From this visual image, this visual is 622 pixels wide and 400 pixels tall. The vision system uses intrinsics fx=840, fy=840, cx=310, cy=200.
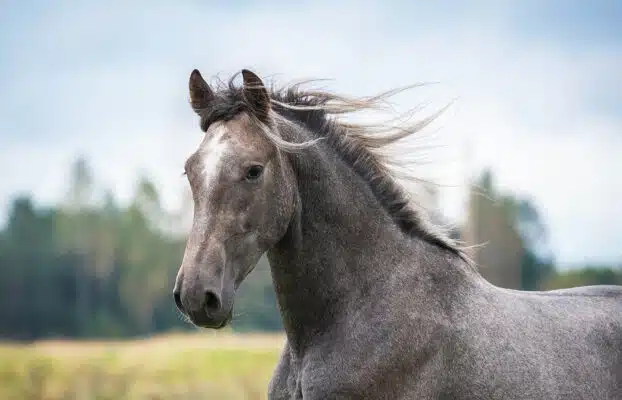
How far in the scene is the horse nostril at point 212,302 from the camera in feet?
15.7

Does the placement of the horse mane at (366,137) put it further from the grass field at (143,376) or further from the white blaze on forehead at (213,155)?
the grass field at (143,376)

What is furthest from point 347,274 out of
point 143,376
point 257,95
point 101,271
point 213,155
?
point 101,271

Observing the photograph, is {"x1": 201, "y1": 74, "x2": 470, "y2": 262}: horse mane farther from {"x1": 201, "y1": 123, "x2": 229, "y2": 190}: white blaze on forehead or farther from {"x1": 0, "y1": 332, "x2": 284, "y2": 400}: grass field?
{"x1": 0, "y1": 332, "x2": 284, "y2": 400}: grass field

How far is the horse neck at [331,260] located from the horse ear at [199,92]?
2.40 ft

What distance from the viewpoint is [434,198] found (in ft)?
20.9

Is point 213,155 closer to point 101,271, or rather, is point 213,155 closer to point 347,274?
point 347,274

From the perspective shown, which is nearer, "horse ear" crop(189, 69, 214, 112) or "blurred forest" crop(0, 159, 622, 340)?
"horse ear" crop(189, 69, 214, 112)

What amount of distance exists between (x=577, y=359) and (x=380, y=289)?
1.57m

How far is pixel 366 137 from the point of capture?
6012 millimetres

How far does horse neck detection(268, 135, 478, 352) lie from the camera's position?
5.48m

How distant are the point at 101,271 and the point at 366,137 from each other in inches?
2377

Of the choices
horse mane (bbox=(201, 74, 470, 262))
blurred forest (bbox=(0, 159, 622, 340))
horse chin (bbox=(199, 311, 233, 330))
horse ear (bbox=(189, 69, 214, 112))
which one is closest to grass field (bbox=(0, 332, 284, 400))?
horse mane (bbox=(201, 74, 470, 262))

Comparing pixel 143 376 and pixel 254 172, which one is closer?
pixel 254 172

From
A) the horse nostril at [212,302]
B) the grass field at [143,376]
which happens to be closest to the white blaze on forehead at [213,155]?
the horse nostril at [212,302]
